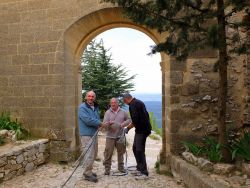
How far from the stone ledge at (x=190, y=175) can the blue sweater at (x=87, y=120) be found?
1.46 m

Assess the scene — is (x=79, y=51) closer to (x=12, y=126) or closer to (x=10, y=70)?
(x=10, y=70)

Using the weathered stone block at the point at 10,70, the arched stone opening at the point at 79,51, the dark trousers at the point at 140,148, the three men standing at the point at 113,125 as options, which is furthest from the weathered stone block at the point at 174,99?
the weathered stone block at the point at 10,70

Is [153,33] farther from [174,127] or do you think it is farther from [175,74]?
[174,127]

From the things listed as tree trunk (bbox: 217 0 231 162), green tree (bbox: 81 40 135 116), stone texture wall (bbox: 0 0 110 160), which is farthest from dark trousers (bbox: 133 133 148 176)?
green tree (bbox: 81 40 135 116)

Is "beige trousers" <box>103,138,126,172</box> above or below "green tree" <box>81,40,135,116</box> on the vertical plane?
below

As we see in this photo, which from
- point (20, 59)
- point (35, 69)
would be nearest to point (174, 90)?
point (35, 69)

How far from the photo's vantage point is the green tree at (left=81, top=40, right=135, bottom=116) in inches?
465

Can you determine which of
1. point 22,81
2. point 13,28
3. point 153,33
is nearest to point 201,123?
point 153,33

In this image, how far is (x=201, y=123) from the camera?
5.66 m

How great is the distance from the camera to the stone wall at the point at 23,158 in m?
5.26

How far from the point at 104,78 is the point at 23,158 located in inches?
260

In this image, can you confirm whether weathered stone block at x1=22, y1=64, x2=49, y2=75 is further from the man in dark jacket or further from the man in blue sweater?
the man in dark jacket

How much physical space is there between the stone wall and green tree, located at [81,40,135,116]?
216 inches

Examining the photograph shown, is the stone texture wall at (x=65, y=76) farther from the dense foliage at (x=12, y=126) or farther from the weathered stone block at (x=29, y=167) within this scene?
the weathered stone block at (x=29, y=167)
